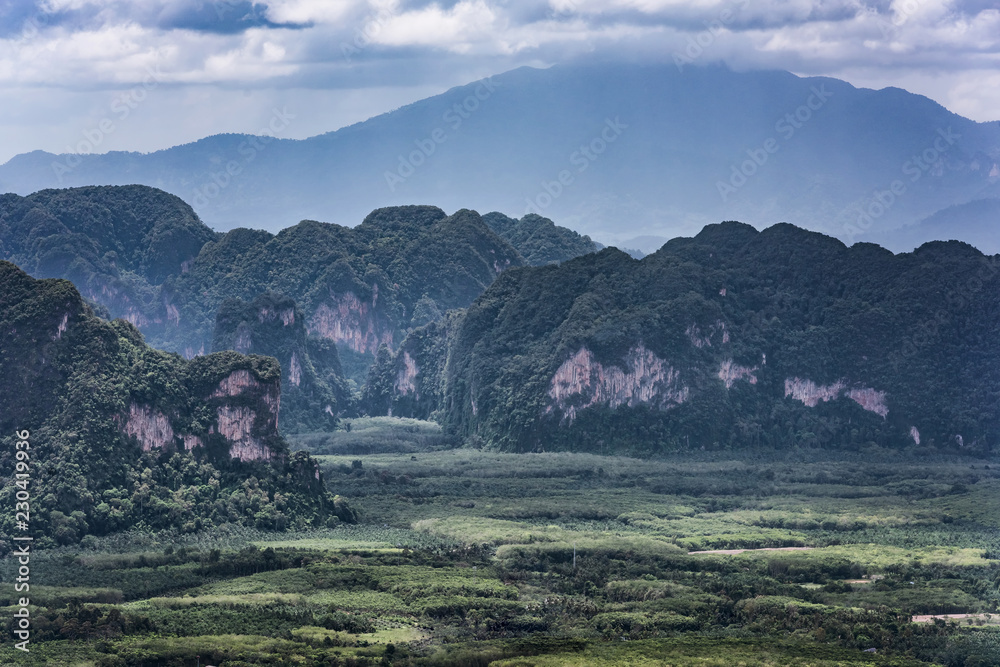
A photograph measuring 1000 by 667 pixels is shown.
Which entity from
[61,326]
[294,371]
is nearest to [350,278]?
[294,371]

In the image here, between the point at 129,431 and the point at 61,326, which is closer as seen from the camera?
the point at 129,431

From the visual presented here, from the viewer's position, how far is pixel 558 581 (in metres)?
79.9

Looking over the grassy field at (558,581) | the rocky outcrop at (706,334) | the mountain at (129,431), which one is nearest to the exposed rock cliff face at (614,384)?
the rocky outcrop at (706,334)

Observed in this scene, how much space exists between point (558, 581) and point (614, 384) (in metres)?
54.0

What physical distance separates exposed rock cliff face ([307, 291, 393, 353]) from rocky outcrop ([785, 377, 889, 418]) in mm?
57849

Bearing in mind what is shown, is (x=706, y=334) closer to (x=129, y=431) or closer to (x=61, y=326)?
(x=129, y=431)

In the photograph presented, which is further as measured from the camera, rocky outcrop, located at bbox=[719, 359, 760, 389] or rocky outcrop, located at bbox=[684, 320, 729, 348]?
rocky outcrop, located at bbox=[719, 359, 760, 389]

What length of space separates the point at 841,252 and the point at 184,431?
70019mm

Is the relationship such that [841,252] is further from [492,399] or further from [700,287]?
[492,399]

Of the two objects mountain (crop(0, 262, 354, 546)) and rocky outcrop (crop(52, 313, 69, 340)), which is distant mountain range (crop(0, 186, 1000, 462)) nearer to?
mountain (crop(0, 262, 354, 546))

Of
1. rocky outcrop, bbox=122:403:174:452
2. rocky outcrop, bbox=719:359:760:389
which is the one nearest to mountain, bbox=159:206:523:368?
rocky outcrop, bbox=719:359:760:389

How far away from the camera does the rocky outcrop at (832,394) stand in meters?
133

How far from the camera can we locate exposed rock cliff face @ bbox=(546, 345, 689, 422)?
132375 mm

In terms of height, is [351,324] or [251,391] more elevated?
[351,324]
